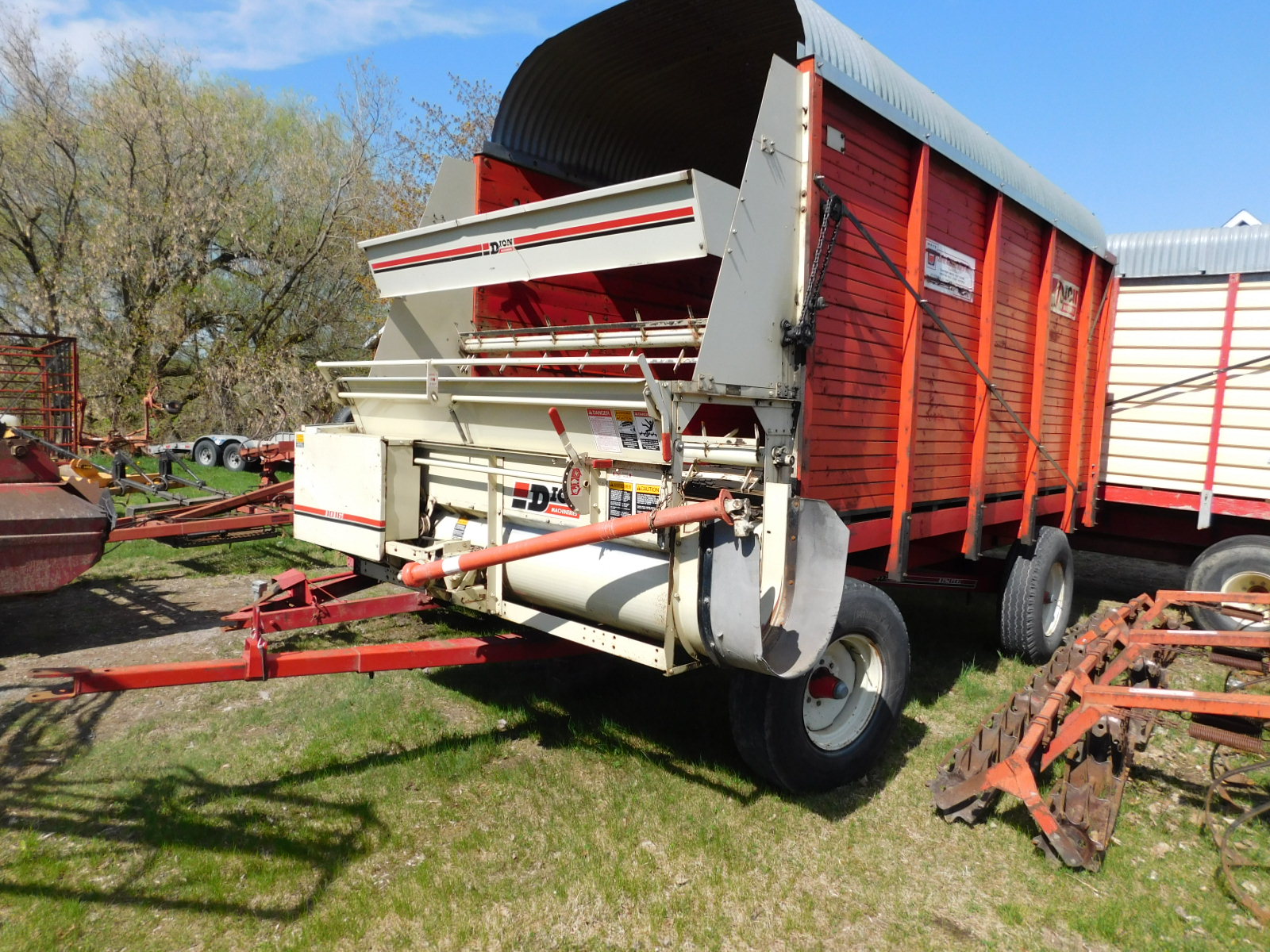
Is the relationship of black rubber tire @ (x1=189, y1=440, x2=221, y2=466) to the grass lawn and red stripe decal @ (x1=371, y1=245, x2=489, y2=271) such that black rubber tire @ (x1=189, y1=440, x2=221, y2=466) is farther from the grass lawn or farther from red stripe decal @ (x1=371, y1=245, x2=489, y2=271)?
red stripe decal @ (x1=371, y1=245, x2=489, y2=271)

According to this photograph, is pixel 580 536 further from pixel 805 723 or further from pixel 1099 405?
pixel 1099 405

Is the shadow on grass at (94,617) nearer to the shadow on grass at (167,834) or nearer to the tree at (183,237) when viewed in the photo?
the shadow on grass at (167,834)

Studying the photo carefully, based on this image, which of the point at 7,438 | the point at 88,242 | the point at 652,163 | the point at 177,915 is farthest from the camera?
the point at 88,242

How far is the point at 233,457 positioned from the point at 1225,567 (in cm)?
1545

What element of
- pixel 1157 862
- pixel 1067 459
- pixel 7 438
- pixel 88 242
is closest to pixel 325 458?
pixel 7 438

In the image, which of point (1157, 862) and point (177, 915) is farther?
point (1157, 862)

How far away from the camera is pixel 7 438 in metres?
5.02

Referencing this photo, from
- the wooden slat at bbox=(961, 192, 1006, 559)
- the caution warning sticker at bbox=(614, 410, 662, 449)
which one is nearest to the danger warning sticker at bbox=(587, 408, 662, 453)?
the caution warning sticker at bbox=(614, 410, 662, 449)

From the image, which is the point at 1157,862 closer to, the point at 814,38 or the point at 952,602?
the point at 814,38

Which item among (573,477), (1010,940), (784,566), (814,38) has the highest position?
(814,38)

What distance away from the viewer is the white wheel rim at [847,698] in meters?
3.60

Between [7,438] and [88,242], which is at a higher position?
[88,242]

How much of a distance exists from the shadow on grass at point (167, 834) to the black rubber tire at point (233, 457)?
12.2m

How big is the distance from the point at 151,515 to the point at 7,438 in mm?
1819
